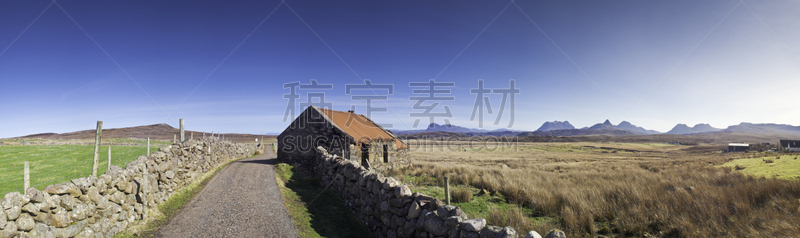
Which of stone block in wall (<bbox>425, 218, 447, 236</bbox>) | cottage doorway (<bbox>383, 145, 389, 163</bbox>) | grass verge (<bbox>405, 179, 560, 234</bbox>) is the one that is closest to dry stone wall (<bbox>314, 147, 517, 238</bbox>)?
stone block in wall (<bbox>425, 218, 447, 236</bbox>)

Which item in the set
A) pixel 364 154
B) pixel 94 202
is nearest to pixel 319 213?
pixel 94 202

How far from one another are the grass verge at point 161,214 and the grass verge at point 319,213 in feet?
9.36

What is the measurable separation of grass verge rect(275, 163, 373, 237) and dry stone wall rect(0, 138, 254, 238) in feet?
11.2

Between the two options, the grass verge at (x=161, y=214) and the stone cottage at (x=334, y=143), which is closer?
the grass verge at (x=161, y=214)

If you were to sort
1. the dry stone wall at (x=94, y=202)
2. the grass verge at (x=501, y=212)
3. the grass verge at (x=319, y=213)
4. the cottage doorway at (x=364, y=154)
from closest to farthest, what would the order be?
the dry stone wall at (x=94, y=202), the grass verge at (x=501, y=212), the grass verge at (x=319, y=213), the cottage doorway at (x=364, y=154)

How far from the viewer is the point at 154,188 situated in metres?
8.04

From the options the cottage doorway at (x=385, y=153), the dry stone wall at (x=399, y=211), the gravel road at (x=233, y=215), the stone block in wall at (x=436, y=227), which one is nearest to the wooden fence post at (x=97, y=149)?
the gravel road at (x=233, y=215)

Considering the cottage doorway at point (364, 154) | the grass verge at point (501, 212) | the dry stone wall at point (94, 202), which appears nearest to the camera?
the dry stone wall at point (94, 202)

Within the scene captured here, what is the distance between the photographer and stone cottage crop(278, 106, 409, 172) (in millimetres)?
17828

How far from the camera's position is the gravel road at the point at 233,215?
6.51 m

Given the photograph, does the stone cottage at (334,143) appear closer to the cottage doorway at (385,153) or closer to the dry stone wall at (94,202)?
the cottage doorway at (385,153)

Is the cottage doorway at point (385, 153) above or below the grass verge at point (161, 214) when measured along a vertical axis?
above

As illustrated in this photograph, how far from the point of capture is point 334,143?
18125 millimetres

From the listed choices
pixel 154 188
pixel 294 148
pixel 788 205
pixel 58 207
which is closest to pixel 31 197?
pixel 58 207
